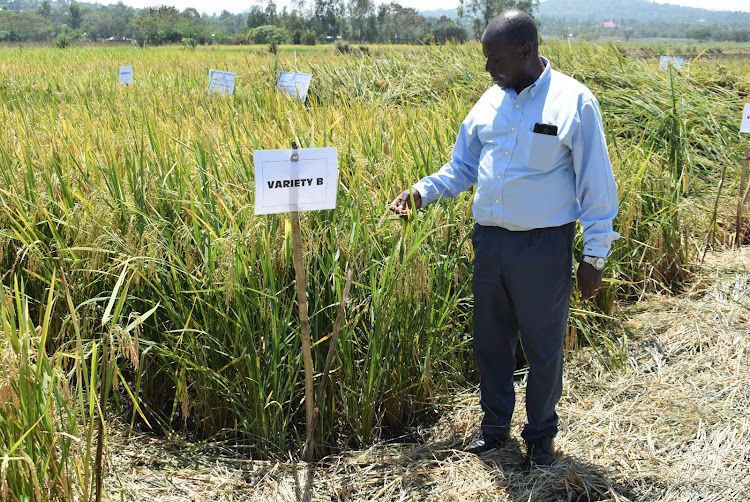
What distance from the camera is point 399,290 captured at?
2.02 meters

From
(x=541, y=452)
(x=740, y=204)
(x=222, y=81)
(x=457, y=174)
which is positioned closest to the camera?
(x=541, y=452)

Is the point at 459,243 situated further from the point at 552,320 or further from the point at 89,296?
the point at 89,296

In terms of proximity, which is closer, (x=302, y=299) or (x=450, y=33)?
(x=302, y=299)

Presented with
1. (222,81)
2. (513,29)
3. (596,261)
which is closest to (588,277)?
(596,261)

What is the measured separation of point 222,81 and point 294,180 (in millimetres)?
4359

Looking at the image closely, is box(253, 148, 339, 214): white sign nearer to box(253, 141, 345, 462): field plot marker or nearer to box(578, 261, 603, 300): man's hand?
box(253, 141, 345, 462): field plot marker

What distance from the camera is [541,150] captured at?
1.79 metres

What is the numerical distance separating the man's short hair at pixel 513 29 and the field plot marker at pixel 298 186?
572mm

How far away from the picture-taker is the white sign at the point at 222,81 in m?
5.61

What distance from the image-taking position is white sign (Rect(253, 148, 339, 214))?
5.57 feet

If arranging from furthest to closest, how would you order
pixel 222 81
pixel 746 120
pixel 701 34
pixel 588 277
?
pixel 701 34 → pixel 222 81 → pixel 746 120 → pixel 588 277

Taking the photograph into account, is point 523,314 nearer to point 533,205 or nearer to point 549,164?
point 533,205

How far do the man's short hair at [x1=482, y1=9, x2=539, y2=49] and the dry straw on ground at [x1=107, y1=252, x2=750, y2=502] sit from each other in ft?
4.31

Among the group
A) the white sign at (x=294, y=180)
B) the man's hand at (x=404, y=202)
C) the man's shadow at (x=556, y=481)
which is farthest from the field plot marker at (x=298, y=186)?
the man's shadow at (x=556, y=481)
